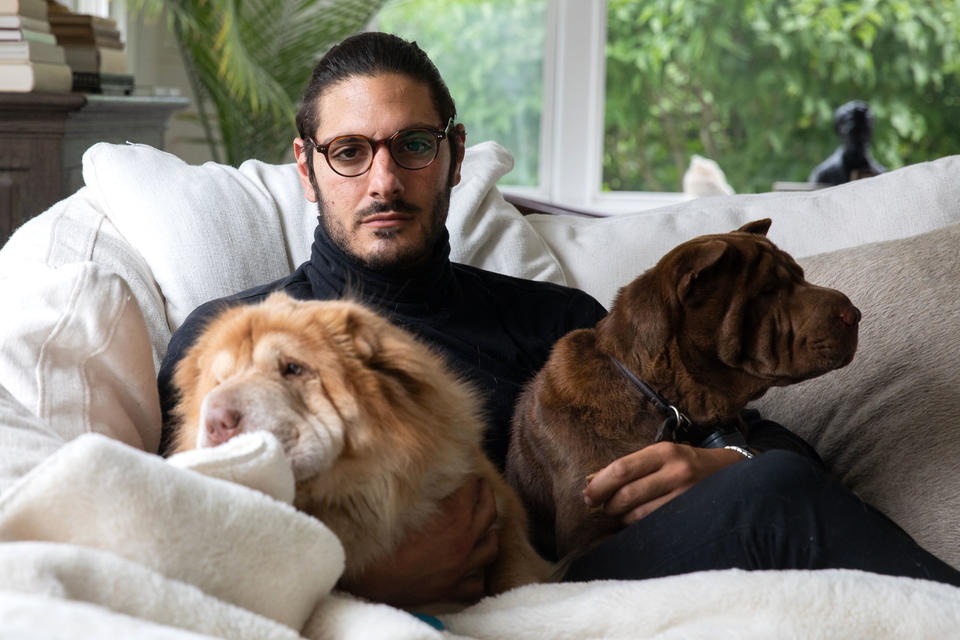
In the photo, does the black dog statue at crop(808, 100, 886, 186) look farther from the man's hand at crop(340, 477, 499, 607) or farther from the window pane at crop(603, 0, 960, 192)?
the man's hand at crop(340, 477, 499, 607)

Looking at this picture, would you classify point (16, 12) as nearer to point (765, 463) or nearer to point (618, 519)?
point (618, 519)

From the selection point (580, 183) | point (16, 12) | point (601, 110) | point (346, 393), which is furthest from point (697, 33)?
point (346, 393)

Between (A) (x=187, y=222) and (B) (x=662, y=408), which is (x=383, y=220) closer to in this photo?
(A) (x=187, y=222)

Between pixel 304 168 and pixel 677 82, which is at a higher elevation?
pixel 677 82

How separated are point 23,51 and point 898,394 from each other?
2172 millimetres

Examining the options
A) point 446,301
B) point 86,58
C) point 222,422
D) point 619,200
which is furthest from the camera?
point 619,200

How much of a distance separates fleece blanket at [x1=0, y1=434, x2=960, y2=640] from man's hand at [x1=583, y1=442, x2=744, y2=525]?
251 millimetres

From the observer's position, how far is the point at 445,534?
147 cm

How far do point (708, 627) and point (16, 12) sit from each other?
2282 mm

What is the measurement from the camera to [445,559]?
58.4 inches

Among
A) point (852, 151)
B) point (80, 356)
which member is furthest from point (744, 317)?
point (852, 151)

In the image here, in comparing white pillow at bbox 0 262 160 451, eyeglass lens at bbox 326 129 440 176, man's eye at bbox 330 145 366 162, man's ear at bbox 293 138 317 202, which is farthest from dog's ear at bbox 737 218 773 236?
white pillow at bbox 0 262 160 451

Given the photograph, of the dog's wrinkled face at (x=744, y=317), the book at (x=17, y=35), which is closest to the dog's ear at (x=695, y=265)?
the dog's wrinkled face at (x=744, y=317)

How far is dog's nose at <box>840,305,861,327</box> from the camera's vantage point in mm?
1780
